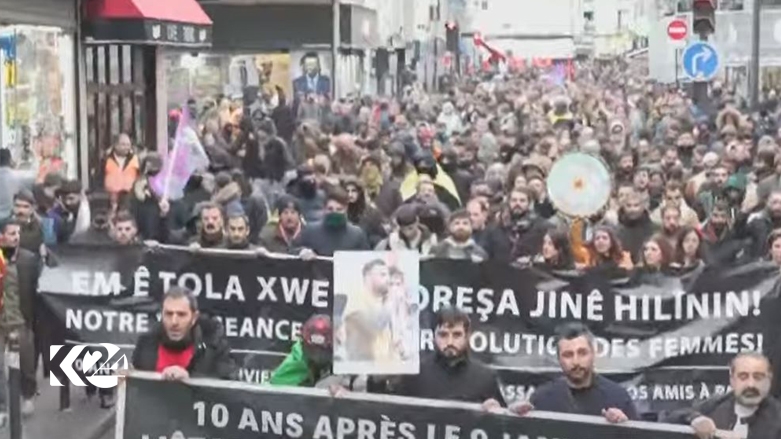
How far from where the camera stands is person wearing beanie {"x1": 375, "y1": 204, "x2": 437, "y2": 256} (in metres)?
12.5

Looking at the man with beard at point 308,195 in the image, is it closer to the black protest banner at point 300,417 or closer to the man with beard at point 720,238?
the man with beard at point 720,238

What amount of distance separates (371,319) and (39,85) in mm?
13548

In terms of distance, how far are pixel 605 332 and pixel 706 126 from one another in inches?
617

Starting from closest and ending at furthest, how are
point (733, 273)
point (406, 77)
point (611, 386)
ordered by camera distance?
point (611, 386)
point (733, 273)
point (406, 77)

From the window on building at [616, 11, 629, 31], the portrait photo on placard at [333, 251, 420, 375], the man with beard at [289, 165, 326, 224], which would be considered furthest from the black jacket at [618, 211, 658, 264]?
the window on building at [616, 11, 629, 31]

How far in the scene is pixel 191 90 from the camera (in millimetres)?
32781

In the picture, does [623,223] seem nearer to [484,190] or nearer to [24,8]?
[484,190]

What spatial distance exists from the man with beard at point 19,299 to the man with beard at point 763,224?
5019mm

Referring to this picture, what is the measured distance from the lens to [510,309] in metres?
10.8

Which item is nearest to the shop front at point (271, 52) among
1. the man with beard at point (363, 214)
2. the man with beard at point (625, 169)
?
the man with beard at point (625, 169)

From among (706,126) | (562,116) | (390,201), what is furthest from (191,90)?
(390,201)

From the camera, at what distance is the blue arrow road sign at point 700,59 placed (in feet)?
78.2

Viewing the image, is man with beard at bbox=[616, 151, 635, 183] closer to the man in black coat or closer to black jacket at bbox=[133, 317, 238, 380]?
the man in black coat

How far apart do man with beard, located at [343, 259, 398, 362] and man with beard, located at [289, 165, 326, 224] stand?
Answer: 5.93 meters
